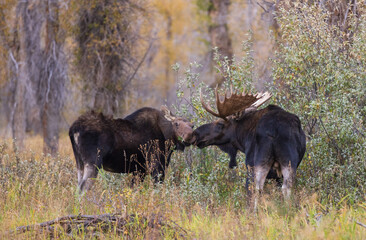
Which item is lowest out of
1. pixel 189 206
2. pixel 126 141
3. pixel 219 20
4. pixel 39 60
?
pixel 189 206

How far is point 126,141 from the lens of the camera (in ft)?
31.2

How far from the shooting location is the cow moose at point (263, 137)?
7.68 metres

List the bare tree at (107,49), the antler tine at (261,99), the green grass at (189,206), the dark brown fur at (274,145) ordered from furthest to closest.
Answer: the bare tree at (107,49) < the antler tine at (261,99) < the dark brown fur at (274,145) < the green grass at (189,206)

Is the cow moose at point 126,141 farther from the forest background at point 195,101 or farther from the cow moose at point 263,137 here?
the cow moose at point 263,137

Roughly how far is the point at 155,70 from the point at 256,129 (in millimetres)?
42053

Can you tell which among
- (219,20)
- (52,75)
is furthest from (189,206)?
(219,20)

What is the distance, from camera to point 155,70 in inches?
1957

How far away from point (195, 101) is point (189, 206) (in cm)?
278

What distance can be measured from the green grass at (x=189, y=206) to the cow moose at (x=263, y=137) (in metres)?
0.31

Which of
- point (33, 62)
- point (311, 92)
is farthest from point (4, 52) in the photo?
point (311, 92)

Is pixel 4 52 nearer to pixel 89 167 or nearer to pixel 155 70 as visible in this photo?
pixel 89 167

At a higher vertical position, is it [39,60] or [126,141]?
[39,60]

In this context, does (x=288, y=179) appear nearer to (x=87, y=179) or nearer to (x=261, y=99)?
(x=261, y=99)

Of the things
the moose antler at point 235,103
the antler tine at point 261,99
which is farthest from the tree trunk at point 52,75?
the antler tine at point 261,99
